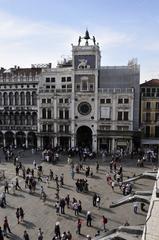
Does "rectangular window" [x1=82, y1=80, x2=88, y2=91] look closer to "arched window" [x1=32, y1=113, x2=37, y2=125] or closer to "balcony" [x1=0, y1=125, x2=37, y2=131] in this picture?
"arched window" [x1=32, y1=113, x2=37, y2=125]

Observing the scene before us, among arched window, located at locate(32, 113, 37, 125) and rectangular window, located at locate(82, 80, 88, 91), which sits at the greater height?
rectangular window, located at locate(82, 80, 88, 91)

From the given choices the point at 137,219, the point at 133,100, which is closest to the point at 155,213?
the point at 137,219

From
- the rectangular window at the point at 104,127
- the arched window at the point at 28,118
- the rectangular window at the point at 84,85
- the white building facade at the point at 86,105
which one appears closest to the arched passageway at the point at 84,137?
the white building facade at the point at 86,105

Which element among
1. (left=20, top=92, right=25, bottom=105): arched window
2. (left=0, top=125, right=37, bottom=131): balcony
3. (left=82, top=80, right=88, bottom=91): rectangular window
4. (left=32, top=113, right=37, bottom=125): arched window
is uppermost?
(left=82, top=80, right=88, bottom=91): rectangular window

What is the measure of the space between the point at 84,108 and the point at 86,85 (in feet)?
14.2

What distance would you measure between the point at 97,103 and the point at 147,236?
44803 mm

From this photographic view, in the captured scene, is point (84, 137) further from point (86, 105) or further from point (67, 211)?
point (67, 211)

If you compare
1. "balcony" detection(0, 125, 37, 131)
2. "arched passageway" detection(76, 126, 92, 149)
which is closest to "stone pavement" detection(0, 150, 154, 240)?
"arched passageway" detection(76, 126, 92, 149)

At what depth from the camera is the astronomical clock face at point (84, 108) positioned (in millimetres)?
60125

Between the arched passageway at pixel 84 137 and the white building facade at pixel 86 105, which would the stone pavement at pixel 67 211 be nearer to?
the white building facade at pixel 86 105

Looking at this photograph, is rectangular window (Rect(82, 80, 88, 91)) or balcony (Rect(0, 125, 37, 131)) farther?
balcony (Rect(0, 125, 37, 131))

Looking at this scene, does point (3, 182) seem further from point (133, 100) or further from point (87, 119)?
point (133, 100)

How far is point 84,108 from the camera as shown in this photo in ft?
198

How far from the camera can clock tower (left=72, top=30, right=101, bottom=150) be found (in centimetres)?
5909
